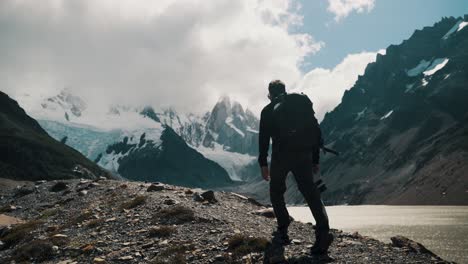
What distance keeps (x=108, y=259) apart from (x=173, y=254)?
1910mm

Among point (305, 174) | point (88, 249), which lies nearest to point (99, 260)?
point (88, 249)

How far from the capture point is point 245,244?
12250 millimetres

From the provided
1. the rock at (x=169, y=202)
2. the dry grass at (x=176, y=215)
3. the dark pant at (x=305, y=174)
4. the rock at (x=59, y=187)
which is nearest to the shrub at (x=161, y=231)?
the dry grass at (x=176, y=215)

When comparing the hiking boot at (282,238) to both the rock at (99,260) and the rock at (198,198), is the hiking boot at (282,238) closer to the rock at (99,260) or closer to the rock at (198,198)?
the rock at (99,260)

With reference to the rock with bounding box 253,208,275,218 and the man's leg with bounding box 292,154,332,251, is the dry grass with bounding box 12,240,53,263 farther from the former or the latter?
the rock with bounding box 253,208,275,218

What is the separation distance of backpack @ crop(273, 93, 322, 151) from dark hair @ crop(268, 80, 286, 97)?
61 cm

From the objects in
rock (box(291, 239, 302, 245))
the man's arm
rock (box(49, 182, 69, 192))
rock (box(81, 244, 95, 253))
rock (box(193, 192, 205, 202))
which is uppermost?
the man's arm

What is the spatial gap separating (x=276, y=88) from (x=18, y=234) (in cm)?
1352

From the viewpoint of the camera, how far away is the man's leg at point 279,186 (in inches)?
480

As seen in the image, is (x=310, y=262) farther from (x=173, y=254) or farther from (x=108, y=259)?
(x=108, y=259)

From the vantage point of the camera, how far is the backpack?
11867 mm

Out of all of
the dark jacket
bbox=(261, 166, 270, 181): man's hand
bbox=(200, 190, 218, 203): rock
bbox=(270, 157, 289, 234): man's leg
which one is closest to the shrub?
bbox=(270, 157, 289, 234): man's leg

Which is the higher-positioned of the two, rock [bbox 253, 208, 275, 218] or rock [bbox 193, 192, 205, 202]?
rock [bbox 193, 192, 205, 202]

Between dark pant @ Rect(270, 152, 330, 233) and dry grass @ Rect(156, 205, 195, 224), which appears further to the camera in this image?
dry grass @ Rect(156, 205, 195, 224)
